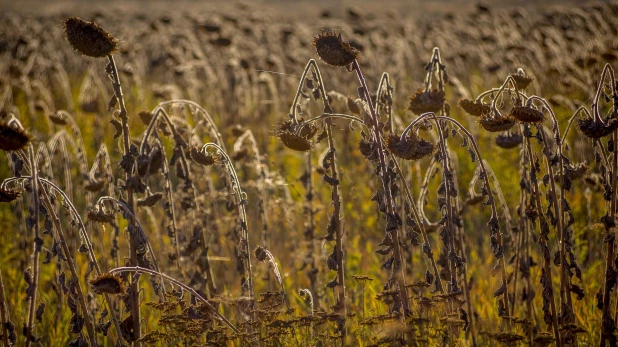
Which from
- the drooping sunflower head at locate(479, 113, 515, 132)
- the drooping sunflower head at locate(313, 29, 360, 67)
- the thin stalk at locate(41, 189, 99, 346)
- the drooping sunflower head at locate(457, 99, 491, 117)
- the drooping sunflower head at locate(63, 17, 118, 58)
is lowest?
the thin stalk at locate(41, 189, 99, 346)

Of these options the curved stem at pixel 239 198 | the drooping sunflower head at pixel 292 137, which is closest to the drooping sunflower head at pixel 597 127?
the drooping sunflower head at pixel 292 137

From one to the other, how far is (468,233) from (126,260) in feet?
10.8

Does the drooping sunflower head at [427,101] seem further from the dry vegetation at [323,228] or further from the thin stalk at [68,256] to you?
the thin stalk at [68,256]

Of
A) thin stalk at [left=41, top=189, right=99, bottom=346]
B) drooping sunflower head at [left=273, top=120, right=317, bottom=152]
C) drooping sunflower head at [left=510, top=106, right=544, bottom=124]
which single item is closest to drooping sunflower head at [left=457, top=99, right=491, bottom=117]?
drooping sunflower head at [left=510, top=106, right=544, bottom=124]

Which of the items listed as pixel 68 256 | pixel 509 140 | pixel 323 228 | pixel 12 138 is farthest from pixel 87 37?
pixel 323 228

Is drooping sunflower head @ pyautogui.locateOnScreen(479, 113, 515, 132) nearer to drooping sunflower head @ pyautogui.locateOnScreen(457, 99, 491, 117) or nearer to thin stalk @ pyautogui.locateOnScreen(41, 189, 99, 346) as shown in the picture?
drooping sunflower head @ pyautogui.locateOnScreen(457, 99, 491, 117)

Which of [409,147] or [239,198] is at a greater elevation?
[409,147]

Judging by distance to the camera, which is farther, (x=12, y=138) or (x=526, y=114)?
(x=526, y=114)

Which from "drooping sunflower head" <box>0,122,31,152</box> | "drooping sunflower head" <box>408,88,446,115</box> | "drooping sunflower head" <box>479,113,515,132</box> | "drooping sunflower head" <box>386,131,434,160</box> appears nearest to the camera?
"drooping sunflower head" <box>0,122,31,152</box>

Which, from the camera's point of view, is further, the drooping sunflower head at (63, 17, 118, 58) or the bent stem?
the drooping sunflower head at (63, 17, 118, 58)

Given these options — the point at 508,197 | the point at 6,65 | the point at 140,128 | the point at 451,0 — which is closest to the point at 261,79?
the point at 140,128

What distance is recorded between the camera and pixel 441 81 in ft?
12.0

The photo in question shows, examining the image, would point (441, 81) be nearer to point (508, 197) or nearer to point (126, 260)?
point (126, 260)

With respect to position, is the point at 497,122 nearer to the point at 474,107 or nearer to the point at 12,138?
the point at 474,107
